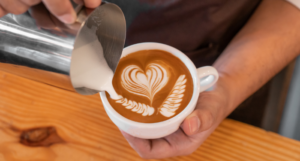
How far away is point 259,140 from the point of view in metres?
0.70

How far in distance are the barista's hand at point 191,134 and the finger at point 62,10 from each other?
1.18 ft

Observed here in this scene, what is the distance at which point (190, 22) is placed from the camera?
829mm

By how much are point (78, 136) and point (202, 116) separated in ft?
1.27

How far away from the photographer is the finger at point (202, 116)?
57 centimetres

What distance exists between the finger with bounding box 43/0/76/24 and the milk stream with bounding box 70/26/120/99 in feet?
0.28

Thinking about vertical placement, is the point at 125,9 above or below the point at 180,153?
above

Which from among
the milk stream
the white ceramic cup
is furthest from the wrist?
the milk stream

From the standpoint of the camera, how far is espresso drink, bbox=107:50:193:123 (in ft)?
1.97

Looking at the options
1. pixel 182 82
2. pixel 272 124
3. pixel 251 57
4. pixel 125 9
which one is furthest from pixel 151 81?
pixel 272 124

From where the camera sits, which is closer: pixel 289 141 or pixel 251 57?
pixel 289 141

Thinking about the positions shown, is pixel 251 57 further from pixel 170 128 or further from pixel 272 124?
pixel 170 128

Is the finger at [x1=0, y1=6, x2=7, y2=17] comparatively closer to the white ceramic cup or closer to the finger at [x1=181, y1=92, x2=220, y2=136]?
the white ceramic cup

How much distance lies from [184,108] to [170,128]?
0.23ft

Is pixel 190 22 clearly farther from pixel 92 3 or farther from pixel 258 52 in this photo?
pixel 92 3
